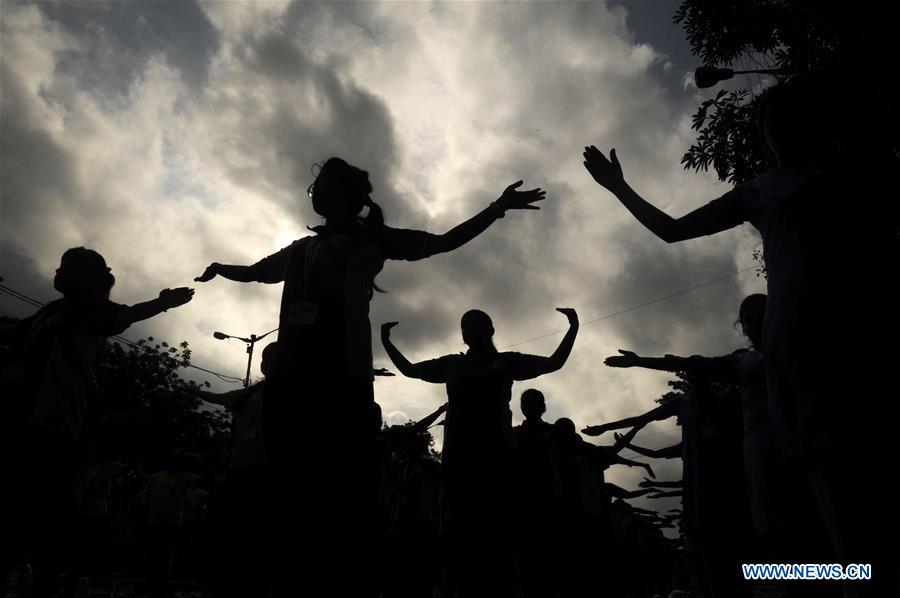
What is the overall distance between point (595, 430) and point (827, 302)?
195 inches

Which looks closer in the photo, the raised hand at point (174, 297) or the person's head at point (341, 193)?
the person's head at point (341, 193)

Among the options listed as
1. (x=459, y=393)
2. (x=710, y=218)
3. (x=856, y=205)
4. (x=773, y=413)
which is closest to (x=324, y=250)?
(x=710, y=218)

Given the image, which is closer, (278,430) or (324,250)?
(278,430)

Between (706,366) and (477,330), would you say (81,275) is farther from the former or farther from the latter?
(706,366)

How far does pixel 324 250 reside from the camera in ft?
8.49

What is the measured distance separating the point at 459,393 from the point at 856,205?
128 inches

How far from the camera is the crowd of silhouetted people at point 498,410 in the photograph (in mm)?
1806

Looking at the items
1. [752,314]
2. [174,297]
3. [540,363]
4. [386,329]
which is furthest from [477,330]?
[174,297]

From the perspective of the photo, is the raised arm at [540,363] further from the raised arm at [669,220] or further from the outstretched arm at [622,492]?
the outstretched arm at [622,492]

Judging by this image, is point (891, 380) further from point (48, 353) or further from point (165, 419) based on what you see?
point (165, 419)

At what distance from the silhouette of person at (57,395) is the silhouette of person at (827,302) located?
10.4 feet

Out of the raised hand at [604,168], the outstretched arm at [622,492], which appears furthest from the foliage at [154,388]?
the raised hand at [604,168]

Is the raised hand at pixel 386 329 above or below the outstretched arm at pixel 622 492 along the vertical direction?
above

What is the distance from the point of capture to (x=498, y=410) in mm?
4633
